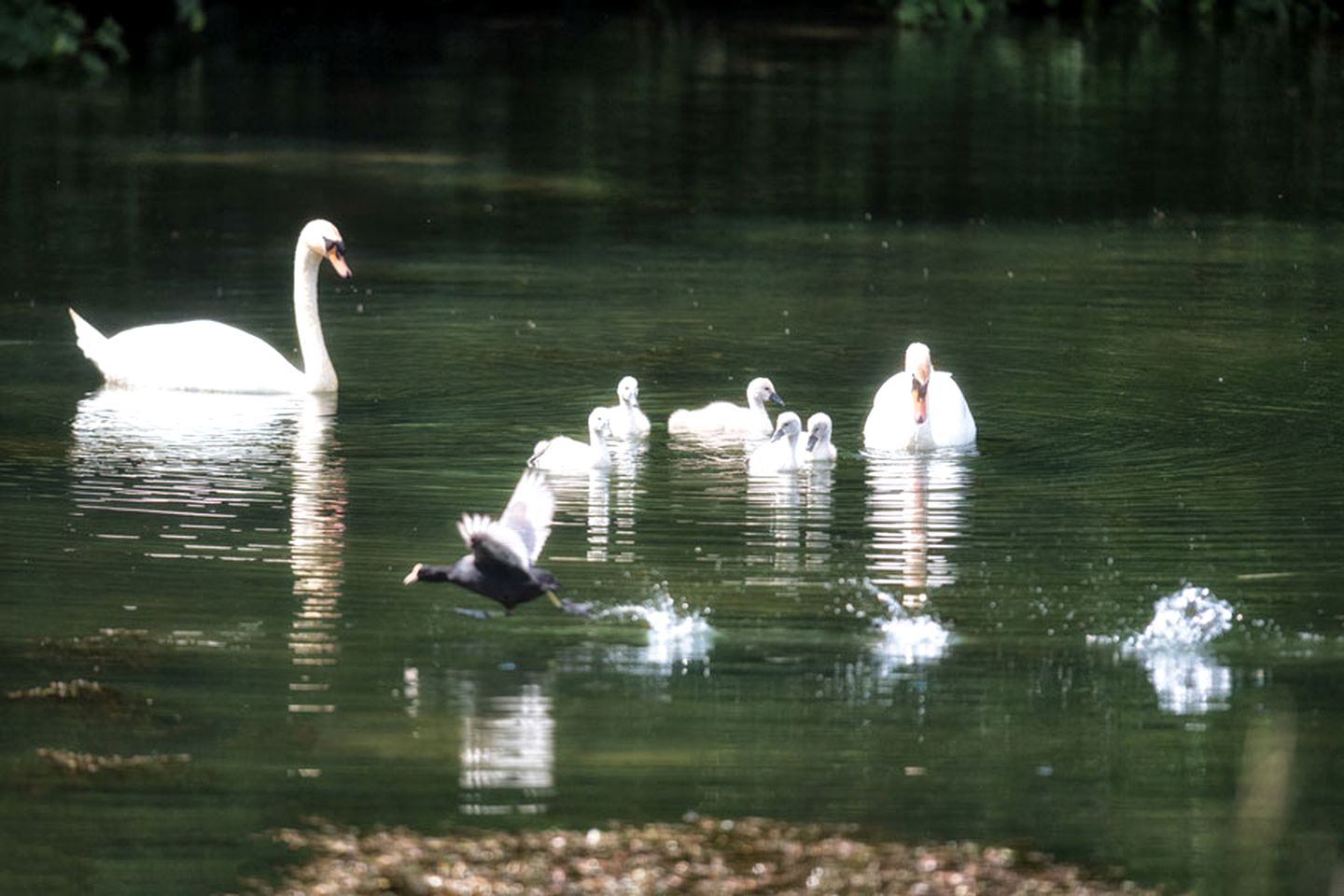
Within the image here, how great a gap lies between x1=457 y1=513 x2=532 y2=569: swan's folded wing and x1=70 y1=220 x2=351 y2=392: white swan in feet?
17.7

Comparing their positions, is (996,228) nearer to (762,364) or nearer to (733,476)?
(762,364)

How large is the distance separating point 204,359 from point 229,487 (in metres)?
2.63

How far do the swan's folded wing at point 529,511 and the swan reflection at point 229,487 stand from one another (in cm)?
63

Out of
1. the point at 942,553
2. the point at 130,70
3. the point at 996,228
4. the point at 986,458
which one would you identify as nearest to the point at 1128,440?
the point at 986,458

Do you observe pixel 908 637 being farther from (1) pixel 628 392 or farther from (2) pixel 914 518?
(1) pixel 628 392

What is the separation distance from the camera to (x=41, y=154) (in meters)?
24.0

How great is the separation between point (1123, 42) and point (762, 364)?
2777 cm

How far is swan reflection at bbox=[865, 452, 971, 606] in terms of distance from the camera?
9.28 m

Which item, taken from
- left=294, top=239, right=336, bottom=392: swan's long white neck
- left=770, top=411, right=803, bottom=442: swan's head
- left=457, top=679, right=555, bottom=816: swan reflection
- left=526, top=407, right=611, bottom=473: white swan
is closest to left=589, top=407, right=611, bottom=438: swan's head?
left=526, top=407, right=611, bottom=473: white swan

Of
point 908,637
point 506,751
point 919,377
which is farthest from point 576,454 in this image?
point 506,751

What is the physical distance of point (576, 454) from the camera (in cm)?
1133

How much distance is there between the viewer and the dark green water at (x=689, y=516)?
6.93m

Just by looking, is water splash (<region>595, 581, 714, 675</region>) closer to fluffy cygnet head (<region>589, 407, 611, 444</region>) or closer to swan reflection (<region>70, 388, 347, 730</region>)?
swan reflection (<region>70, 388, 347, 730</region>)

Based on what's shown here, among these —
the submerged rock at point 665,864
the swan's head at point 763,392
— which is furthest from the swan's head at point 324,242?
the submerged rock at point 665,864
